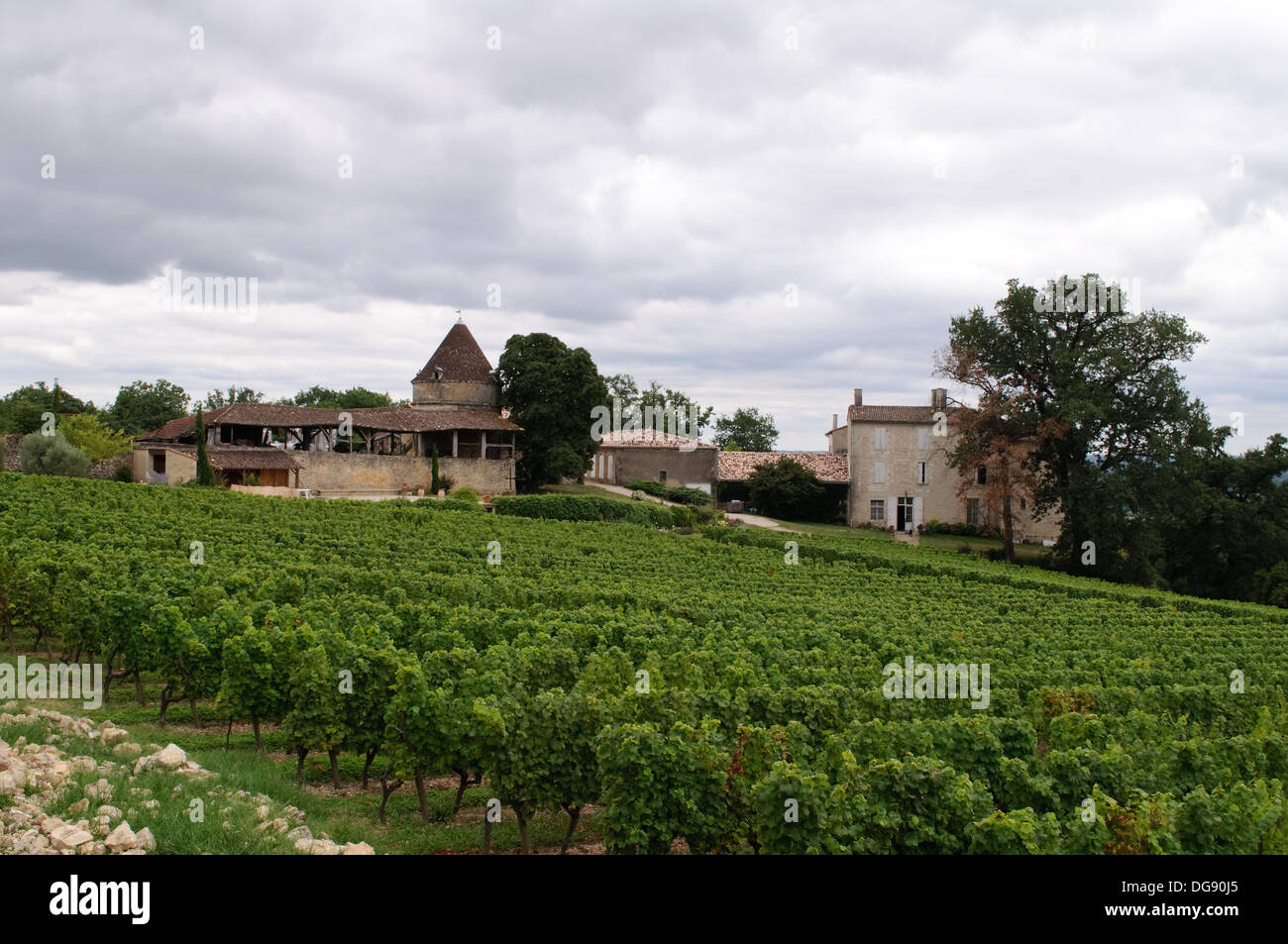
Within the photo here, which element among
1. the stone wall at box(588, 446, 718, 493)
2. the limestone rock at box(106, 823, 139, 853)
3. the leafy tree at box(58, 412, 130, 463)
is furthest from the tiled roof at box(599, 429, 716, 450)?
the limestone rock at box(106, 823, 139, 853)

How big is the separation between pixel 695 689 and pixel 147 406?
309 ft

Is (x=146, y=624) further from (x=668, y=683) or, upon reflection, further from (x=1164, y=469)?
(x=1164, y=469)

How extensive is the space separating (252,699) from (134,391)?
317 ft

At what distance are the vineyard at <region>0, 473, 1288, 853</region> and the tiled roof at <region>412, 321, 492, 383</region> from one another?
119ft

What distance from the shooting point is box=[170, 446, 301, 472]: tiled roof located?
48.7m

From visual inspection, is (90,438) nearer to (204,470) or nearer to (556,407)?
(204,470)

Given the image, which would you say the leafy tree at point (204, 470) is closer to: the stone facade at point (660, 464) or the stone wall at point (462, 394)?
the stone wall at point (462, 394)

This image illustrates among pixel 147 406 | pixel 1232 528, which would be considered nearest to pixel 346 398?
pixel 147 406

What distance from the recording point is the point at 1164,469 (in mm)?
43812

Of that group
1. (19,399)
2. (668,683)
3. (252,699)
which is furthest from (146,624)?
(19,399)

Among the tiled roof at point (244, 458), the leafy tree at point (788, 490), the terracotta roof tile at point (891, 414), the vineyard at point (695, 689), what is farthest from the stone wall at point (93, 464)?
the terracotta roof tile at point (891, 414)

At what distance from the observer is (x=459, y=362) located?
206 feet
